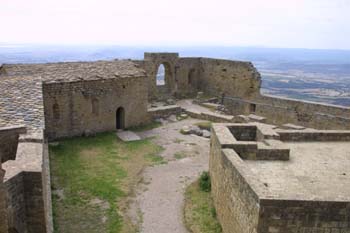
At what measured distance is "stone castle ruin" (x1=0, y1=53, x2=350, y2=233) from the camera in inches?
266

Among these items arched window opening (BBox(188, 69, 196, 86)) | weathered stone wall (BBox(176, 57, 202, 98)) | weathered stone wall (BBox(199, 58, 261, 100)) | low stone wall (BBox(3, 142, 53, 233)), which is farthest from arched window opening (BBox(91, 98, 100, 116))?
arched window opening (BBox(188, 69, 196, 86))

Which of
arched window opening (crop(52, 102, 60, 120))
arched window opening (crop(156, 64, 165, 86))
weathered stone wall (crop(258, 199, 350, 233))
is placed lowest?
arched window opening (crop(156, 64, 165, 86))

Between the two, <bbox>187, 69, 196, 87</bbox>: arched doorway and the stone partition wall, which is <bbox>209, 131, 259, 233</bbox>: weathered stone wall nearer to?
the stone partition wall

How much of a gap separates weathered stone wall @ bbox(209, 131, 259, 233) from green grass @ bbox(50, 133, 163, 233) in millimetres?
2607

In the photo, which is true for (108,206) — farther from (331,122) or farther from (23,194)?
(331,122)

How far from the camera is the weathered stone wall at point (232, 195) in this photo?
741cm

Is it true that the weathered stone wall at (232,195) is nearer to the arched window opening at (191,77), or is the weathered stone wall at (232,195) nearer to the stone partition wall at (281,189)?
the stone partition wall at (281,189)

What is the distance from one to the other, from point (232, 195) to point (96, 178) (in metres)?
6.17

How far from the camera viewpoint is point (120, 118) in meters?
19.8

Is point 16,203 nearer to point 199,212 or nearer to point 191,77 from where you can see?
point 199,212

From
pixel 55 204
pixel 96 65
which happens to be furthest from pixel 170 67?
pixel 55 204

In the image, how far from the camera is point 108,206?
448 inches

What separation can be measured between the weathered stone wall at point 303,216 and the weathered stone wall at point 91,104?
41.8 ft

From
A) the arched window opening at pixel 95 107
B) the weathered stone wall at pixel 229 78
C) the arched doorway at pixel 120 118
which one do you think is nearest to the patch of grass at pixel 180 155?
the arched doorway at pixel 120 118
